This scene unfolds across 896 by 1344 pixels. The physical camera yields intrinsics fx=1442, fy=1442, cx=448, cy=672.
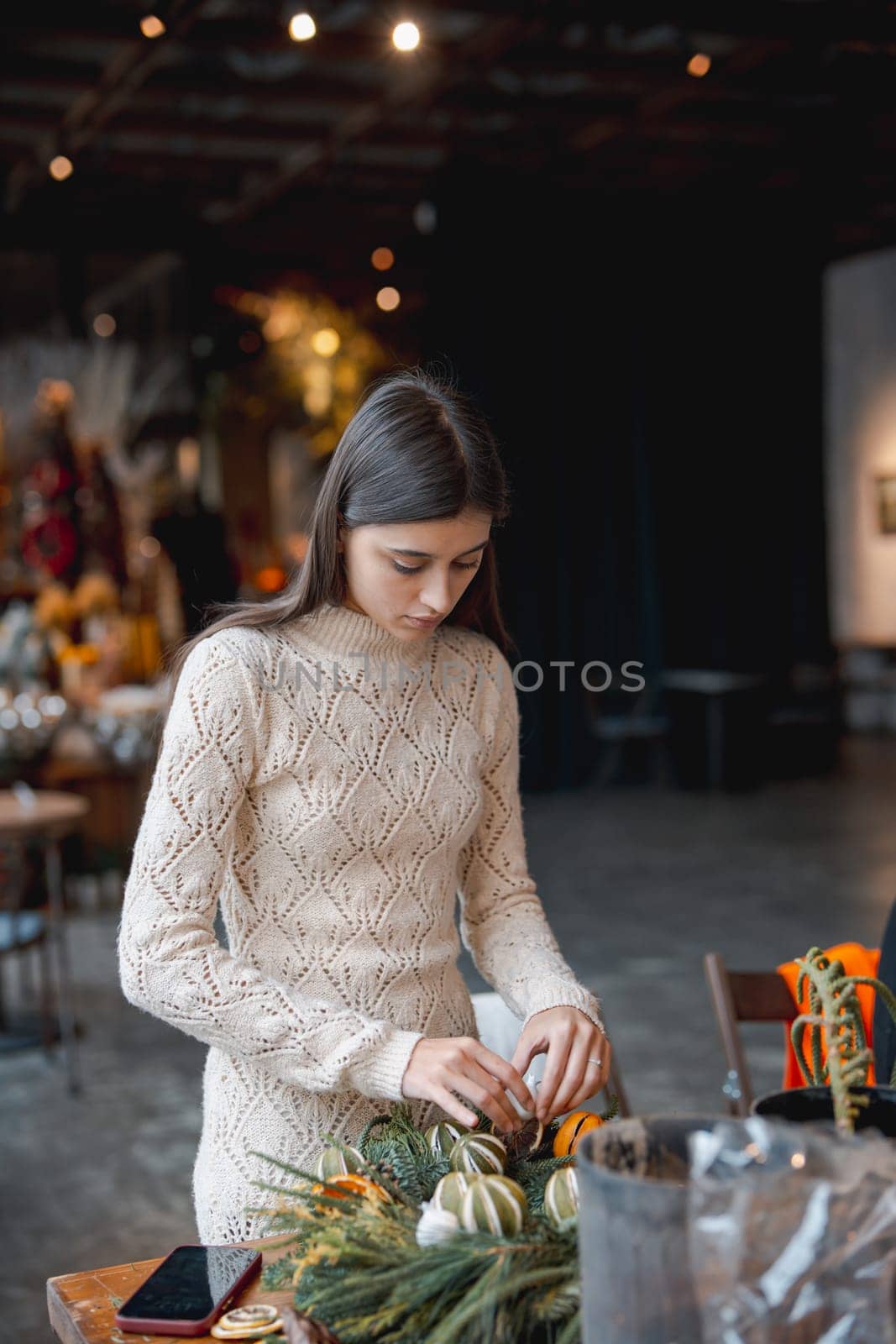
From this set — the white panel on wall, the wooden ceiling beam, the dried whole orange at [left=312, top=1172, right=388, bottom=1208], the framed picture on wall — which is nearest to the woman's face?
the dried whole orange at [left=312, top=1172, right=388, bottom=1208]

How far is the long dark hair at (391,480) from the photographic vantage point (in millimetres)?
1514

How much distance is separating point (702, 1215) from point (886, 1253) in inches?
4.2

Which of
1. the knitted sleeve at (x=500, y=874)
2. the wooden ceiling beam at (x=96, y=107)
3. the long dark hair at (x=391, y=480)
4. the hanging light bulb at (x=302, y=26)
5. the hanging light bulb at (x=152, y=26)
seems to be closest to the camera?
the long dark hair at (x=391, y=480)

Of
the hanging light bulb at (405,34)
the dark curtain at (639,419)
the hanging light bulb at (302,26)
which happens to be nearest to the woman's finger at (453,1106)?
the hanging light bulb at (405,34)

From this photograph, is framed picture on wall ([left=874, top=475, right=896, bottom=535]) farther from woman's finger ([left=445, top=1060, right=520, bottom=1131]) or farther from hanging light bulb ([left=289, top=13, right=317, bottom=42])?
woman's finger ([left=445, top=1060, right=520, bottom=1131])

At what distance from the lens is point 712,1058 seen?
4.44 meters

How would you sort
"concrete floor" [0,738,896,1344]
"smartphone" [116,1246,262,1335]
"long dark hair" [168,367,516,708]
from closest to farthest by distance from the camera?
"smartphone" [116,1246,262,1335] < "long dark hair" [168,367,516,708] < "concrete floor" [0,738,896,1344]

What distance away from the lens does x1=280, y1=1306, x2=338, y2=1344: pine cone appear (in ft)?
3.23

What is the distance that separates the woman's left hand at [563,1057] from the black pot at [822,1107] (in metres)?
0.41

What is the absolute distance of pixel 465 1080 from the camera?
132 cm

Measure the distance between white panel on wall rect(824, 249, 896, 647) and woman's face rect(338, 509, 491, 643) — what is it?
10.9 metres

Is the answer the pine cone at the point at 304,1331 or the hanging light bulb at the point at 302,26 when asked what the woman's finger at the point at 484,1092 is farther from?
the hanging light bulb at the point at 302,26

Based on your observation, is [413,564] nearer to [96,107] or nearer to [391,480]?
[391,480]

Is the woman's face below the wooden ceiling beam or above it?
below
